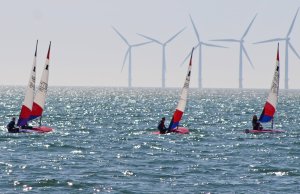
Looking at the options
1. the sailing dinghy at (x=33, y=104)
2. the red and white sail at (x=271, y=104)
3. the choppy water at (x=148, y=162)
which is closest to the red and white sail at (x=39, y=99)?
the sailing dinghy at (x=33, y=104)

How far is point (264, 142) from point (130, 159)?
13.5m

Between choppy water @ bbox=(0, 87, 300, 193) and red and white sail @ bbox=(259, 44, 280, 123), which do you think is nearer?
choppy water @ bbox=(0, 87, 300, 193)

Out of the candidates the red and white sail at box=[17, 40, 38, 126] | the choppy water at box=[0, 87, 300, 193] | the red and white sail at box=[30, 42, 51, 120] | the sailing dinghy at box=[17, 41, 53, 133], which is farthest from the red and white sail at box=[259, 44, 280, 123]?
the red and white sail at box=[17, 40, 38, 126]

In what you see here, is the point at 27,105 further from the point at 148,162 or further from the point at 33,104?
the point at 148,162

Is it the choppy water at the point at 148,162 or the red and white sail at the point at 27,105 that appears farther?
the red and white sail at the point at 27,105

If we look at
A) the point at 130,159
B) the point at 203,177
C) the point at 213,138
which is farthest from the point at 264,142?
the point at 203,177

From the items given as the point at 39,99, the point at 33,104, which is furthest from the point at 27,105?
the point at 39,99

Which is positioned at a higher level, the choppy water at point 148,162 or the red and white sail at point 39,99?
the red and white sail at point 39,99

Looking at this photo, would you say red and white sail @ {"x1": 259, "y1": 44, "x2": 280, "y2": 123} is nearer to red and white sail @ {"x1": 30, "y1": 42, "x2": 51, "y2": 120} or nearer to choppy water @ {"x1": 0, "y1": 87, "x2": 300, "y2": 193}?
choppy water @ {"x1": 0, "y1": 87, "x2": 300, "y2": 193}

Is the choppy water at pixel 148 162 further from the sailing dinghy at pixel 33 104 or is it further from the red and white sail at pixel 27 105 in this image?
the red and white sail at pixel 27 105

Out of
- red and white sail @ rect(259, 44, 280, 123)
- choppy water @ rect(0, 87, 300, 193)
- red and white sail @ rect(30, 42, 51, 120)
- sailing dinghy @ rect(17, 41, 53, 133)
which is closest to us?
choppy water @ rect(0, 87, 300, 193)

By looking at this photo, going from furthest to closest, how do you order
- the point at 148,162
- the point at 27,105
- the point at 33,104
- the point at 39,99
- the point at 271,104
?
the point at 271,104 < the point at 39,99 < the point at 33,104 < the point at 27,105 < the point at 148,162

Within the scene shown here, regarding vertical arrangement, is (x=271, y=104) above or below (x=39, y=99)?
below

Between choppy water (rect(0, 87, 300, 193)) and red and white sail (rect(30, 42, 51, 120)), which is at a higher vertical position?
red and white sail (rect(30, 42, 51, 120))
